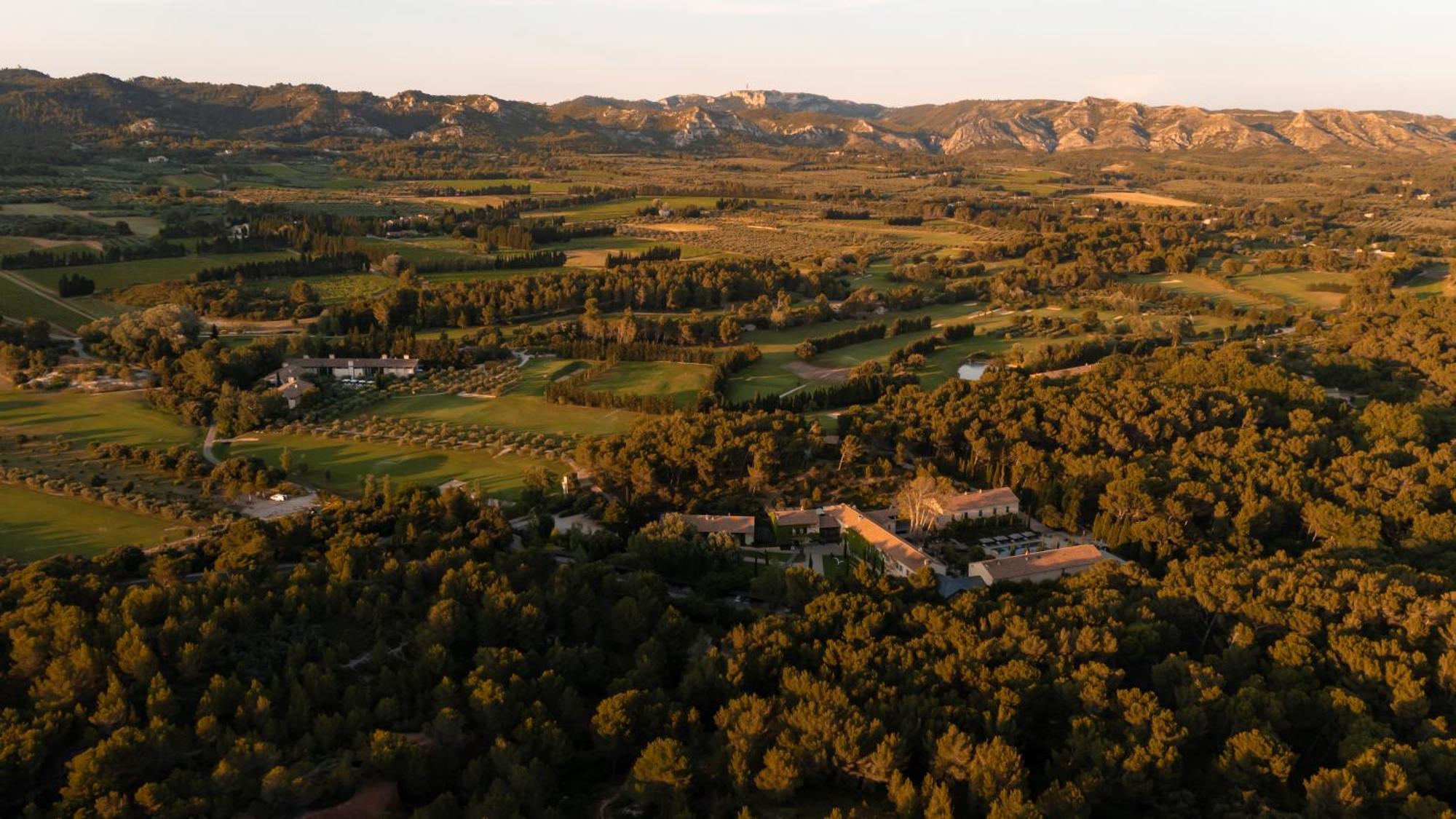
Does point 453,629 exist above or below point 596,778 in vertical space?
above

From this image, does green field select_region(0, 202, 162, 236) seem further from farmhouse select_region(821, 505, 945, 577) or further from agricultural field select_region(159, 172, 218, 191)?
farmhouse select_region(821, 505, 945, 577)

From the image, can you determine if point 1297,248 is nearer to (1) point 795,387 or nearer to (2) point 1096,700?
(1) point 795,387

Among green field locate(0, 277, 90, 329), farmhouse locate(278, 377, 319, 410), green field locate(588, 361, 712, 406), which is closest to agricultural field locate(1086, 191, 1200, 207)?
green field locate(588, 361, 712, 406)

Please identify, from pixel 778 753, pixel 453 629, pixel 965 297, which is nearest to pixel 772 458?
pixel 453 629

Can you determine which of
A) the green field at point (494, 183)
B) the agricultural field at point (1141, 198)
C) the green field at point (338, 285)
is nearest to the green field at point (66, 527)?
the green field at point (338, 285)

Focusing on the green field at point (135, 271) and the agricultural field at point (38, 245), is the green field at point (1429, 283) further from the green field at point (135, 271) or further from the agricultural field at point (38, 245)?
the agricultural field at point (38, 245)

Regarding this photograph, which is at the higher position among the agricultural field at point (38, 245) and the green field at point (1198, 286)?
the agricultural field at point (38, 245)
